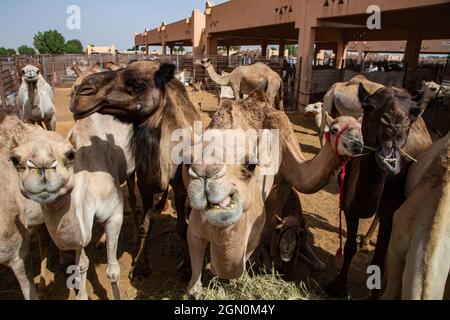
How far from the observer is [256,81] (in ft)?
42.7

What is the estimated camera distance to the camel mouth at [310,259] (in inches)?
163

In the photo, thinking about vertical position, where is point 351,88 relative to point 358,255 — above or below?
above

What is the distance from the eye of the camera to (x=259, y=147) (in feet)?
9.79

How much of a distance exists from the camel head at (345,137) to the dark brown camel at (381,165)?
0.23 metres

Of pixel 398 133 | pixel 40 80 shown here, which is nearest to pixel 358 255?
pixel 398 133

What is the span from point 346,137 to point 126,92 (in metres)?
2.17

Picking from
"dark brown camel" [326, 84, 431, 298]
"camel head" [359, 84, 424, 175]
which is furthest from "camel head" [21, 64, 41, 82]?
"camel head" [359, 84, 424, 175]

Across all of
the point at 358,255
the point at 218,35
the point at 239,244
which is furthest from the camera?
the point at 218,35

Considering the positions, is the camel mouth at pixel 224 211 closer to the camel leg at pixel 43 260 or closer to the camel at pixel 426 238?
the camel at pixel 426 238

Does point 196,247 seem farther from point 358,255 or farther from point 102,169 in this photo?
point 358,255

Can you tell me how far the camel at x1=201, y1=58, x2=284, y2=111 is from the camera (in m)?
12.8

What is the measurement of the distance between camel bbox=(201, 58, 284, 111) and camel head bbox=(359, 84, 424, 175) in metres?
9.08

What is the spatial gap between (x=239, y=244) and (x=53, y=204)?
1423mm

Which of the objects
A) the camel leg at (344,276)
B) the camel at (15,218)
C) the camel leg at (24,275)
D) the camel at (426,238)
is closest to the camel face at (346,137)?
the camel at (426,238)
